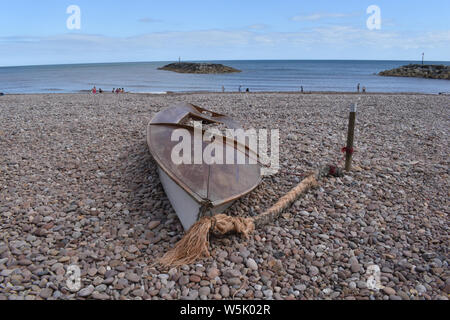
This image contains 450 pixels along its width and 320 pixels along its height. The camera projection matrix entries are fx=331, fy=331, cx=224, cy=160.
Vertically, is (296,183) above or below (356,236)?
above

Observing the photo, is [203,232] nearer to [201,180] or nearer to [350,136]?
[201,180]

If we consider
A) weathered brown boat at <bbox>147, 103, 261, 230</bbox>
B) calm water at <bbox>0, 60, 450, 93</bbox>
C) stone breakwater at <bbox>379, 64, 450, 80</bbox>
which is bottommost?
weathered brown boat at <bbox>147, 103, 261, 230</bbox>

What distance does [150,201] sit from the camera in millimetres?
5195

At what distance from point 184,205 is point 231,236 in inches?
29.3

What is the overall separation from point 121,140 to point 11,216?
3.68 meters

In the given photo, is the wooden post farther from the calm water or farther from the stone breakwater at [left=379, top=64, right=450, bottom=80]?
the stone breakwater at [left=379, top=64, right=450, bottom=80]

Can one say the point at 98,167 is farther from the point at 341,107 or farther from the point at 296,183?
the point at 341,107

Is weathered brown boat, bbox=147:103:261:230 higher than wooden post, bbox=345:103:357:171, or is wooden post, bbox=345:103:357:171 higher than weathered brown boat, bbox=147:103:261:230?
wooden post, bbox=345:103:357:171

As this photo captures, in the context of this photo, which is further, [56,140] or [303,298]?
[56,140]

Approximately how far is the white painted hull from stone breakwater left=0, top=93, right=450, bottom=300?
206mm

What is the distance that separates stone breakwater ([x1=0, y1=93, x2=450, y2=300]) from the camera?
353cm

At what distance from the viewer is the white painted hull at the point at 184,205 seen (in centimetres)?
419

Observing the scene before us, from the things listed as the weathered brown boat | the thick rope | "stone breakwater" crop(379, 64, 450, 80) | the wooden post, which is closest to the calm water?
"stone breakwater" crop(379, 64, 450, 80)
